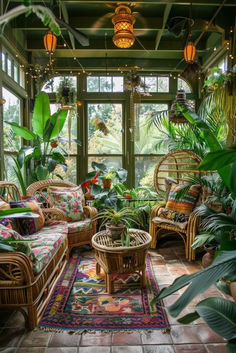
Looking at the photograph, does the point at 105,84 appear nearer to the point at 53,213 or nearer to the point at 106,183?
the point at 106,183

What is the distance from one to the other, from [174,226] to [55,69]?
3.31 m

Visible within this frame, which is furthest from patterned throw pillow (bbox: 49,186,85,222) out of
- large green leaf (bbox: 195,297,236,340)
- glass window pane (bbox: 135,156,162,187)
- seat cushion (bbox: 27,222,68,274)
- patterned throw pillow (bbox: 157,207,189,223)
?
large green leaf (bbox: 195,297,236,340)

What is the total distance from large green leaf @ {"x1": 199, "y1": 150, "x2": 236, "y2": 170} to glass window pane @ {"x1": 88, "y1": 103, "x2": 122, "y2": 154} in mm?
3488

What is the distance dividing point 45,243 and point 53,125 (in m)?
2.04

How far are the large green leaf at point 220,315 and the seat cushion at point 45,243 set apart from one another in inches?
41.4

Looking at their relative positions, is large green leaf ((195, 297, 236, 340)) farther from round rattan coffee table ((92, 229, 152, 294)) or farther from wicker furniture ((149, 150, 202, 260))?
wicker furniture ((149, 150, 202, 260))

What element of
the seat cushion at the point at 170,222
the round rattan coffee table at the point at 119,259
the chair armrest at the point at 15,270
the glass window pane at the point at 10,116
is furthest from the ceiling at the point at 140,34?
the chair armrest at the point at 15,270

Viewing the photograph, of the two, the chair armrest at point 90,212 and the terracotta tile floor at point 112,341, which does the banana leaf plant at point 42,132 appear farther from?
the terracotta tile floor at point 112,341

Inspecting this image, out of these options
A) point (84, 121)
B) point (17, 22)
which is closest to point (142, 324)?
point (84, 121)

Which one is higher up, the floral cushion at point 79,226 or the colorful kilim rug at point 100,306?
the floral cushion at point 79,226

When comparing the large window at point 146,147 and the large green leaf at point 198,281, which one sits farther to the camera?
the large window at point 146,147

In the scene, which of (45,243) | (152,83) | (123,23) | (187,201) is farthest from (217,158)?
(152,83)

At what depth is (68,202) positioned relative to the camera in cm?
347

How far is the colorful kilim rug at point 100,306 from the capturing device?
1910 millimetres
